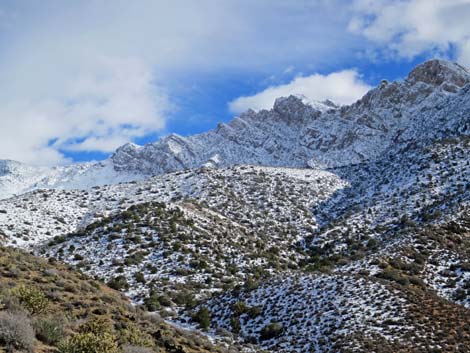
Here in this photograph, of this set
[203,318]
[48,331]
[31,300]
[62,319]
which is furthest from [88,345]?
[203,318]

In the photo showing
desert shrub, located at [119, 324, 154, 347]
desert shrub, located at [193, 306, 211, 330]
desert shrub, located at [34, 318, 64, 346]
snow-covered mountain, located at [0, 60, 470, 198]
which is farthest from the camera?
snow-covered mountain, located at [0, 60, 470, 198]

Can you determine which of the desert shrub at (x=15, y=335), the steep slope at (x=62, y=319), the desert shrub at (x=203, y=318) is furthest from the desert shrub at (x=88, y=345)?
the desert shrub at (x=203, y=318)

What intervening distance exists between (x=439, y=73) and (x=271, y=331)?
116 m

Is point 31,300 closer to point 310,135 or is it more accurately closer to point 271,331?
point 271,331

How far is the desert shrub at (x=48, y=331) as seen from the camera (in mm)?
11273

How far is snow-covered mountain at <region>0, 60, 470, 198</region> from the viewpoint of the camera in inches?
3755

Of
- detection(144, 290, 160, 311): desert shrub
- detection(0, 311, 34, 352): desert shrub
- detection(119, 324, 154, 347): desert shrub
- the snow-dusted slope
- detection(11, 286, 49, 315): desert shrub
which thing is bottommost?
detection(0, 311, 34, 352): desert shrub

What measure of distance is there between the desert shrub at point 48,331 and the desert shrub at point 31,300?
4.92ft

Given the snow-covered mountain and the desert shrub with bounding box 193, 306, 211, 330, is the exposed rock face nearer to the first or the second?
the snow-covered mountain

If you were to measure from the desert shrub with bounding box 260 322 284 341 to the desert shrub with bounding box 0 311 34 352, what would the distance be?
15165 millimetres

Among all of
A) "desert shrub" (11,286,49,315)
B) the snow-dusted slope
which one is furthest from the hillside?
the snow-dusted slope

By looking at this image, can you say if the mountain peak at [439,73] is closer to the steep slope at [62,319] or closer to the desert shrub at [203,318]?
the desert shrub at [203,318]

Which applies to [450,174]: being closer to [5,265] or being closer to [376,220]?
[376,220]

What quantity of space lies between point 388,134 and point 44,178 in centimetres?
12545
